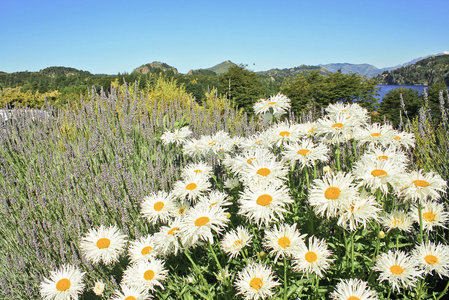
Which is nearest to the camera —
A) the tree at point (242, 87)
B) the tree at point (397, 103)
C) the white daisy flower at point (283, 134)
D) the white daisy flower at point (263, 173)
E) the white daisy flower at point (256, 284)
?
the white daisy flower at point (256, 284)

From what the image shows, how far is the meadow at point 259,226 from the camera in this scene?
115 centimetres

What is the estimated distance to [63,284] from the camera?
1.33 meters

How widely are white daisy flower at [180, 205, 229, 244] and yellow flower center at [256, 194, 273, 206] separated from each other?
0.53 feet

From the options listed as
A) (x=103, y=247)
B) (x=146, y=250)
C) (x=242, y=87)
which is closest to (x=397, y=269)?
(x=146, y=250)

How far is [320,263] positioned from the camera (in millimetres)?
Result: 1089

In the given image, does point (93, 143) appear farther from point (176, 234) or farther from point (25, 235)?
point (176, 234)

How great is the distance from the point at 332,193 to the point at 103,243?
1140 mm

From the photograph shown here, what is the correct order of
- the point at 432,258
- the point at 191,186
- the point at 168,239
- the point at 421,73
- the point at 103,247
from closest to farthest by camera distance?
the point at 432,258 → the point at 168,239 → the point at 103,247 → the point at 191,186 → the point at 421,73

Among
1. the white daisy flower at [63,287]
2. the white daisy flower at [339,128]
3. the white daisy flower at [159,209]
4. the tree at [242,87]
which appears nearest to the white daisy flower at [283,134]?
the white daisy flower at [339,128]

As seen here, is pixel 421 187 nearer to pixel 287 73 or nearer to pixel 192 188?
pixel 192 188

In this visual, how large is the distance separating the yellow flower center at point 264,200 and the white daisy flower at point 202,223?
0.16 metres

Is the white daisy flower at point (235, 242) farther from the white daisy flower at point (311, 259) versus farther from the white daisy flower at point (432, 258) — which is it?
the white daisy flower at point (432, 258)

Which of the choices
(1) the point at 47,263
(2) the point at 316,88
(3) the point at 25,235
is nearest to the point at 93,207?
(1) the point at 47,263

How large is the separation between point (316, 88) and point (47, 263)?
10.7 metres
